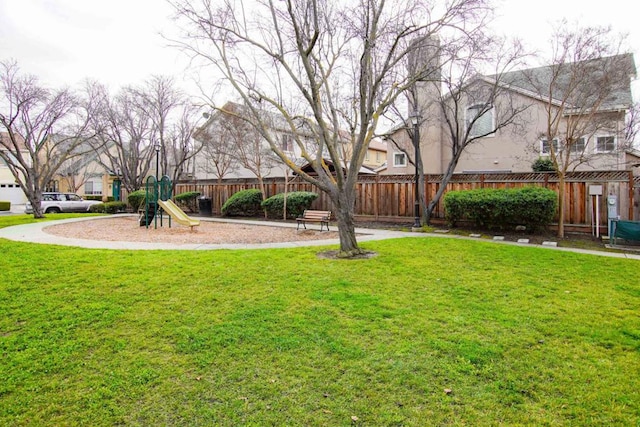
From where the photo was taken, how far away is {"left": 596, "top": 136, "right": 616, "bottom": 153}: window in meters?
14.8

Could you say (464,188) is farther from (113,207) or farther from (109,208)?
(109,208)

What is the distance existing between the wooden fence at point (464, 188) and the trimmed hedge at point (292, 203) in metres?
0.91

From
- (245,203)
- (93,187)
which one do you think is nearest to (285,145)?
(245,203)

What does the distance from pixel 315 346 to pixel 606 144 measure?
16.5 meters

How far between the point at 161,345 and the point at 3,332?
1800 millimetres

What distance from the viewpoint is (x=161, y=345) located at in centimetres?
371

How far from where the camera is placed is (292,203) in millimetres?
15945

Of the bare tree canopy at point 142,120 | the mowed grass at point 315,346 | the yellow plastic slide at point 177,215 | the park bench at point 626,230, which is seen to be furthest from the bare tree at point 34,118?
the park bench at point 626,230

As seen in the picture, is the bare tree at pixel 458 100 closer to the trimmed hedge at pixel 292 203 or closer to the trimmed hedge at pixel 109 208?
the trimmed hedge at pixel 292 203

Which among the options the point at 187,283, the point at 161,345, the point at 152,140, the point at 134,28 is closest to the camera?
the point at 161,345

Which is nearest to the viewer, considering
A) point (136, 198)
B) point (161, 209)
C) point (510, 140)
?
point (161, 209)

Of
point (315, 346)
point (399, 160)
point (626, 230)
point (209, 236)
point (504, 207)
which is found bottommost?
point (315, 346)

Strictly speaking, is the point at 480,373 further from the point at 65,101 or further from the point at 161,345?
the point at 65,101

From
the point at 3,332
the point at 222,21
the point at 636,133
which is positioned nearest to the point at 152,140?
the point at 222,21
